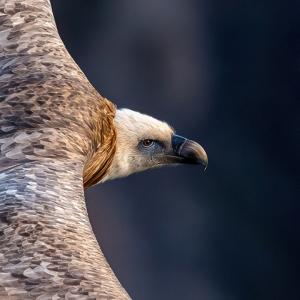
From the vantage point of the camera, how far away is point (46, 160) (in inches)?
311

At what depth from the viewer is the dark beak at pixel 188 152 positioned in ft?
32.6

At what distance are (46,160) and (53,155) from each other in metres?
0.09

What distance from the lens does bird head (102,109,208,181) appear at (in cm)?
975

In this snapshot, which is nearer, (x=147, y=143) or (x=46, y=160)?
(x=46, y=160)

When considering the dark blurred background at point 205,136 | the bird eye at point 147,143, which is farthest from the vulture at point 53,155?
the dark blurred background at point 205,136

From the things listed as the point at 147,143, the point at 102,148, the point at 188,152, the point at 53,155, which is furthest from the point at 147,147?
the point at 53,155

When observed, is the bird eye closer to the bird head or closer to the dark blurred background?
the bird head

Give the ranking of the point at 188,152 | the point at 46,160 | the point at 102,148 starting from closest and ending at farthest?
the point at 46,160 → the point at 102,148 → the point at 188,152

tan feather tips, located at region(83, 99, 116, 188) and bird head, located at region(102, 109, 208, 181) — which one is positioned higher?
tan feather tips, located at region(83, 99, 116, 188)

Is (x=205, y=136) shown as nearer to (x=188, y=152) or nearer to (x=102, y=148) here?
(x=188, y=152)

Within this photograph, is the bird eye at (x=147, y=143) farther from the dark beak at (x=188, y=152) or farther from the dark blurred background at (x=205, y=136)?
the dark blurred background at (x=205, y=136)

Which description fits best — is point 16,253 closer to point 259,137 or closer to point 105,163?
point 105,163

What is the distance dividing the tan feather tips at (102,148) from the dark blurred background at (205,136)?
6927mm

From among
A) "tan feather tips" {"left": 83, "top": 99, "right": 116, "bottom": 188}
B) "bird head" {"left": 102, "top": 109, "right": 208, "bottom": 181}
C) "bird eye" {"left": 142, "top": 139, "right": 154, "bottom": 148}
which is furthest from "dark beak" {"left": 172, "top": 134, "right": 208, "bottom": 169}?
"tan feather tips" {"left": 83, "top": 99, "right": 116, "bottom": 188}
